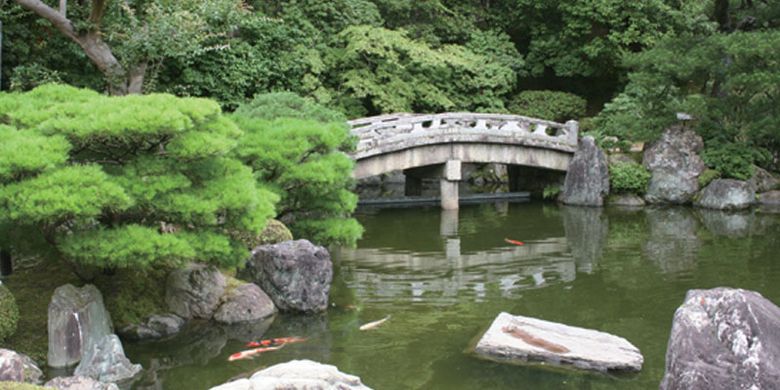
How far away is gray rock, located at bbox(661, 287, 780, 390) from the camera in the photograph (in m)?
6.48

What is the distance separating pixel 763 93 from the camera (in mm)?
21250

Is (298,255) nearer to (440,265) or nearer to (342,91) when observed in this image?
(440,265)

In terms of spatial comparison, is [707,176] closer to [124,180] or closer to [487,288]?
[487,288]

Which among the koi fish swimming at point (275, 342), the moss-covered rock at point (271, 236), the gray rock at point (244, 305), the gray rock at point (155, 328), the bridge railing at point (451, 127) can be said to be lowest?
the koi fish swimming at point (275, 342)

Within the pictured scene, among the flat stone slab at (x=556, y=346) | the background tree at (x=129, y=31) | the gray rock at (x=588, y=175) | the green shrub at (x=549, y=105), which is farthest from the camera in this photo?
the green shrub at (x=549, y=105)

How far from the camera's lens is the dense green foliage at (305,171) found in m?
11.9

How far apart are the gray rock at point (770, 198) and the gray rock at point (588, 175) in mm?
4009

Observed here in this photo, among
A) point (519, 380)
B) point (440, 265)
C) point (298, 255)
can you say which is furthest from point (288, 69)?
point (519, 380)

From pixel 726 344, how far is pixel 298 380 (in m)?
3.56

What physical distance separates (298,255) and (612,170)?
13057 millimetres

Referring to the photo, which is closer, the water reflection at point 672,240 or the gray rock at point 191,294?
the gray rock at point 191,294

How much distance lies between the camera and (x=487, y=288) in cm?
1279

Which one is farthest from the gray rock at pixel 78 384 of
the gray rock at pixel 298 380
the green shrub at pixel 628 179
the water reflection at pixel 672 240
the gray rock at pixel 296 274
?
the green shrub at pixel 628 179

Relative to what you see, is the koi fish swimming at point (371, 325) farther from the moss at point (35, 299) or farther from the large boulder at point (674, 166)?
the large boulder at point (674, 166)
